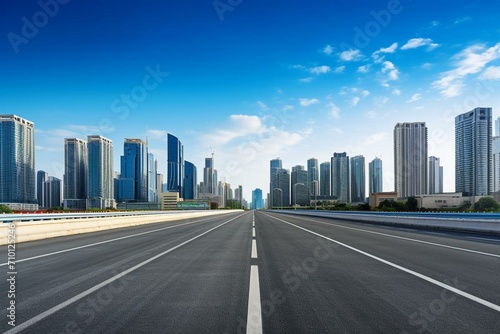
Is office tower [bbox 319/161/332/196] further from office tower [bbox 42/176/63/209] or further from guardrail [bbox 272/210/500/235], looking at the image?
guardrail [bbox 272/210/500/235]

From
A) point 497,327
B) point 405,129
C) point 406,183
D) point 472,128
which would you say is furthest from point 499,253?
point 406,183

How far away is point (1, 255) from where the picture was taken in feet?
32.3

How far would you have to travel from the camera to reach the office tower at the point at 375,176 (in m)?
159

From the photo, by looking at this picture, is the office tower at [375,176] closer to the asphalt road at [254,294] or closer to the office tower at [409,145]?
the office tower at [409,145]

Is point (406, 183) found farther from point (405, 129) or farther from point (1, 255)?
point (1, 255)

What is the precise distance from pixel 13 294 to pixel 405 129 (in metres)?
107

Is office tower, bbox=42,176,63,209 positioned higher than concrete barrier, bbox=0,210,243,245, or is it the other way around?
concrete barrier, bbox=0,210,243,245

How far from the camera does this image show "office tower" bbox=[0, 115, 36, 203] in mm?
70312

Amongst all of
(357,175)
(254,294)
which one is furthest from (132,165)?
(254,294)

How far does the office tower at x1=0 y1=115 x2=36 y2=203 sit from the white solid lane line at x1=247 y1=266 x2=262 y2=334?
8062 cm

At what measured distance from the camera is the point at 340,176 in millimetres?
182125

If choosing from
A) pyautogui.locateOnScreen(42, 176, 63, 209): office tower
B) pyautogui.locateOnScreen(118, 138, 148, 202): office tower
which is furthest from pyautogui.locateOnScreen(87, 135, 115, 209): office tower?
pyautogui.locateOnScreen(118, 138, 148, 202): office tower

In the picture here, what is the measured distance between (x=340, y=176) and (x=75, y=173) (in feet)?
439

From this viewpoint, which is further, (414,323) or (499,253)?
(499,253)
